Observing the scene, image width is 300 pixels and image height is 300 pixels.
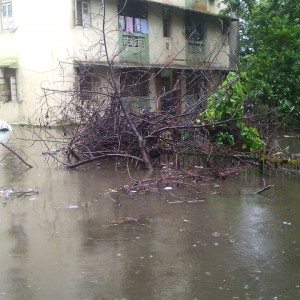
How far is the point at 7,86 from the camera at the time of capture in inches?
781

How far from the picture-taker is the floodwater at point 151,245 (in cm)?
403

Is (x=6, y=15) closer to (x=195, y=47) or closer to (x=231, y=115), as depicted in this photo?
(x=195, y=47)

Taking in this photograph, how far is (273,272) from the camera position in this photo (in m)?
4.33

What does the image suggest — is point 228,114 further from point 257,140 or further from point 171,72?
point 171,72

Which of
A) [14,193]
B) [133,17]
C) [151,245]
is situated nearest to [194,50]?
[133,17]

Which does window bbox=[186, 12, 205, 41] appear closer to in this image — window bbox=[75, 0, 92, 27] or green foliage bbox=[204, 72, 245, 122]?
window bbox=[75, 0, 92, 27]

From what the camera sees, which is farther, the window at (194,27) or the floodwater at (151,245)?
the window at (194,27)

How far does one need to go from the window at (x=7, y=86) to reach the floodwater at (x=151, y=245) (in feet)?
41.3

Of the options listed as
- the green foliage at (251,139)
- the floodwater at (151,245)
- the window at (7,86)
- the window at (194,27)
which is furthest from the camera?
the window at (194,27)

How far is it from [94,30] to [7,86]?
4.46 m

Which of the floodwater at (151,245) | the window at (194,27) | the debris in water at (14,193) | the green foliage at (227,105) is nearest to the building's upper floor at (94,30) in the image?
the window at (194,27)

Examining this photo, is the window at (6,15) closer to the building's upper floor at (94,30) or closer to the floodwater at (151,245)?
the building's upper floor at (94,30)

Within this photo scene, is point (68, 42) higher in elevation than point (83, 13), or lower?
lower

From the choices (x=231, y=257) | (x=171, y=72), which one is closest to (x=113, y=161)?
(x=231, y=257)
